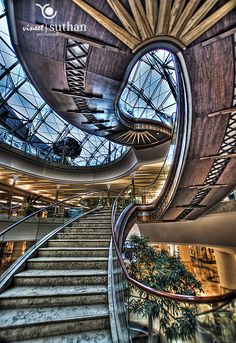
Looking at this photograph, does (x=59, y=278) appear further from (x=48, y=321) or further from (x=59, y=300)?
(x=48, y=321)

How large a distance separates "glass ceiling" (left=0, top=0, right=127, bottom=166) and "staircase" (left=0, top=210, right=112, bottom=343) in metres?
9.05

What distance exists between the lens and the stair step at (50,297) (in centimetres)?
253

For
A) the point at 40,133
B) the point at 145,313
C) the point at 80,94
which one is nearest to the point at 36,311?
the point at 145,313

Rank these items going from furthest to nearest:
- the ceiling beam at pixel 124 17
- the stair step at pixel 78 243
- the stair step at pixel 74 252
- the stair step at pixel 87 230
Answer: the stair step at pixel 87 230 → the stair step at pixel 78 243 → the stair step at pixel 74 252 → the ceiling beam at pixel 124 17

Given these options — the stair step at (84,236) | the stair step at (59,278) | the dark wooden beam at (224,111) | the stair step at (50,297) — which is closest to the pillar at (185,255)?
the stair step at (84,236)

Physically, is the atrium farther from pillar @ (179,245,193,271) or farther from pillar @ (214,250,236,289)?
pillar @ (179,245,193,271)

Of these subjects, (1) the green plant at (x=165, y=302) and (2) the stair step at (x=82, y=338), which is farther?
(2) the stair step at (x=82, y=338)

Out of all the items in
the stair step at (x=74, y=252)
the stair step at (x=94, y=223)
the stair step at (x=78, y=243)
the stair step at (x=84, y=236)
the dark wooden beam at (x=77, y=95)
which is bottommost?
the stair step at (x=74, y=252)

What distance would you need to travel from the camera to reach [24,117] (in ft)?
47.4

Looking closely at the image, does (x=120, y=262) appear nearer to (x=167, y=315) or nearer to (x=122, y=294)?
(x=122, y=294)

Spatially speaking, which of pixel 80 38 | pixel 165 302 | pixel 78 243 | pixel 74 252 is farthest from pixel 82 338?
pixel 80 38

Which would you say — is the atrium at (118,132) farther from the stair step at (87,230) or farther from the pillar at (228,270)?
the pillar at (228,270)

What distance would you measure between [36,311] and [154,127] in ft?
21.2

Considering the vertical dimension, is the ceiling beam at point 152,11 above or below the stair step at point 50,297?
above
